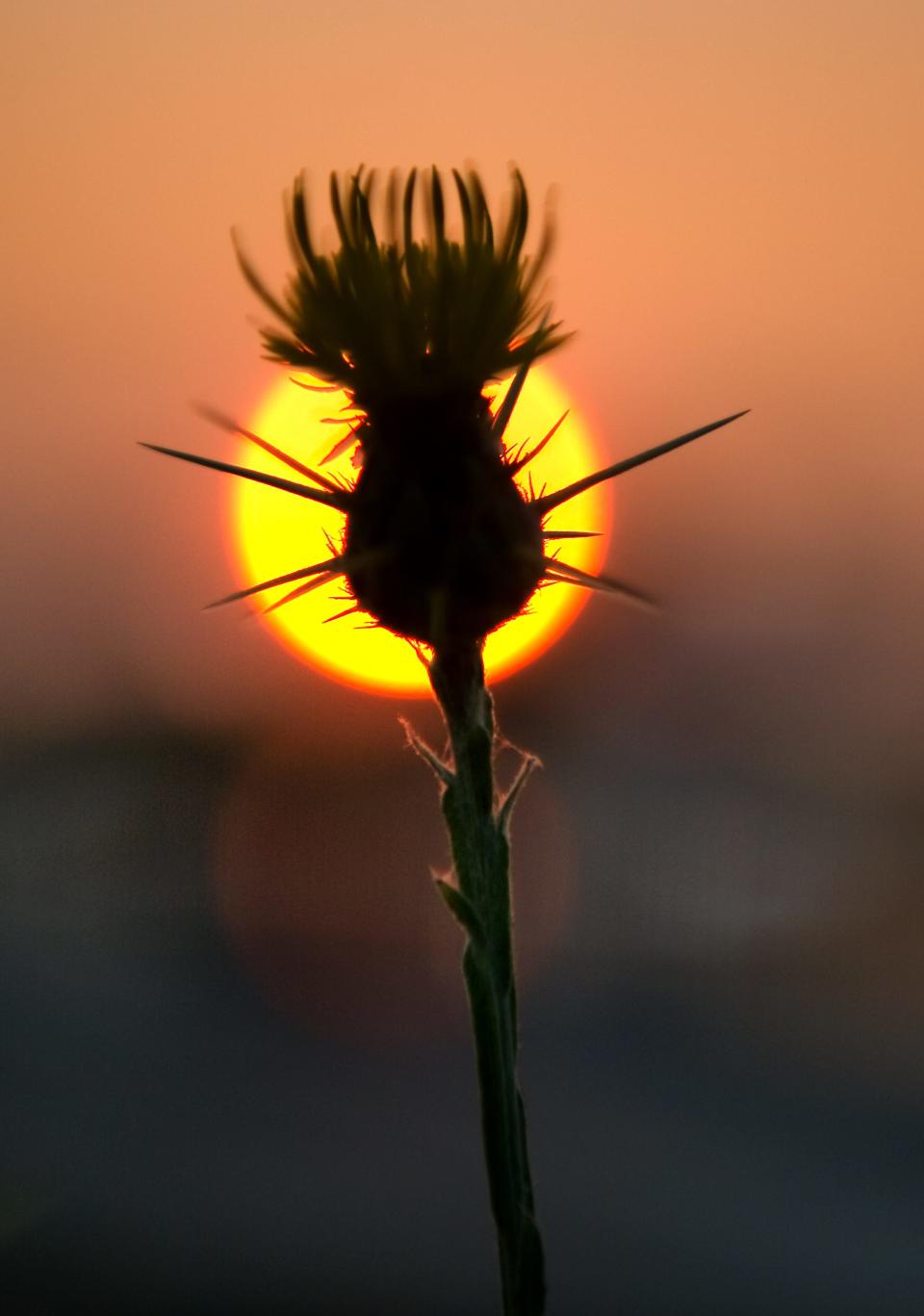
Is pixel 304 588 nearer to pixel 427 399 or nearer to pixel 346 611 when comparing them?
pixel 346 611

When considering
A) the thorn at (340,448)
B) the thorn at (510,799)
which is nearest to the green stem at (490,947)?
the thorn at (510,799)

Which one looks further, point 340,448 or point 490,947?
point 340,448

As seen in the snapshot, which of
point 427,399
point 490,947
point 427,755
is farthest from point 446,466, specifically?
point 490,947

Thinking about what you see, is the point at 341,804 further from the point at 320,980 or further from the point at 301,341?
the point at 301,341

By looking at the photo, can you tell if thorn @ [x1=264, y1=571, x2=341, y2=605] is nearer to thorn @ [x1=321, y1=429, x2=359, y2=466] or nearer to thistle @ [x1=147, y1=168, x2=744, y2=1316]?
thistle @ [x1=147, y1=168, x2=744, y2=1316]

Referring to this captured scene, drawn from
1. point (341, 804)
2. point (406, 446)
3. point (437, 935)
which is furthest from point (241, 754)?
point (406, 446)

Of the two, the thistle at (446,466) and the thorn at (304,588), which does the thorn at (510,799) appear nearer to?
the thistle at (446,466)
